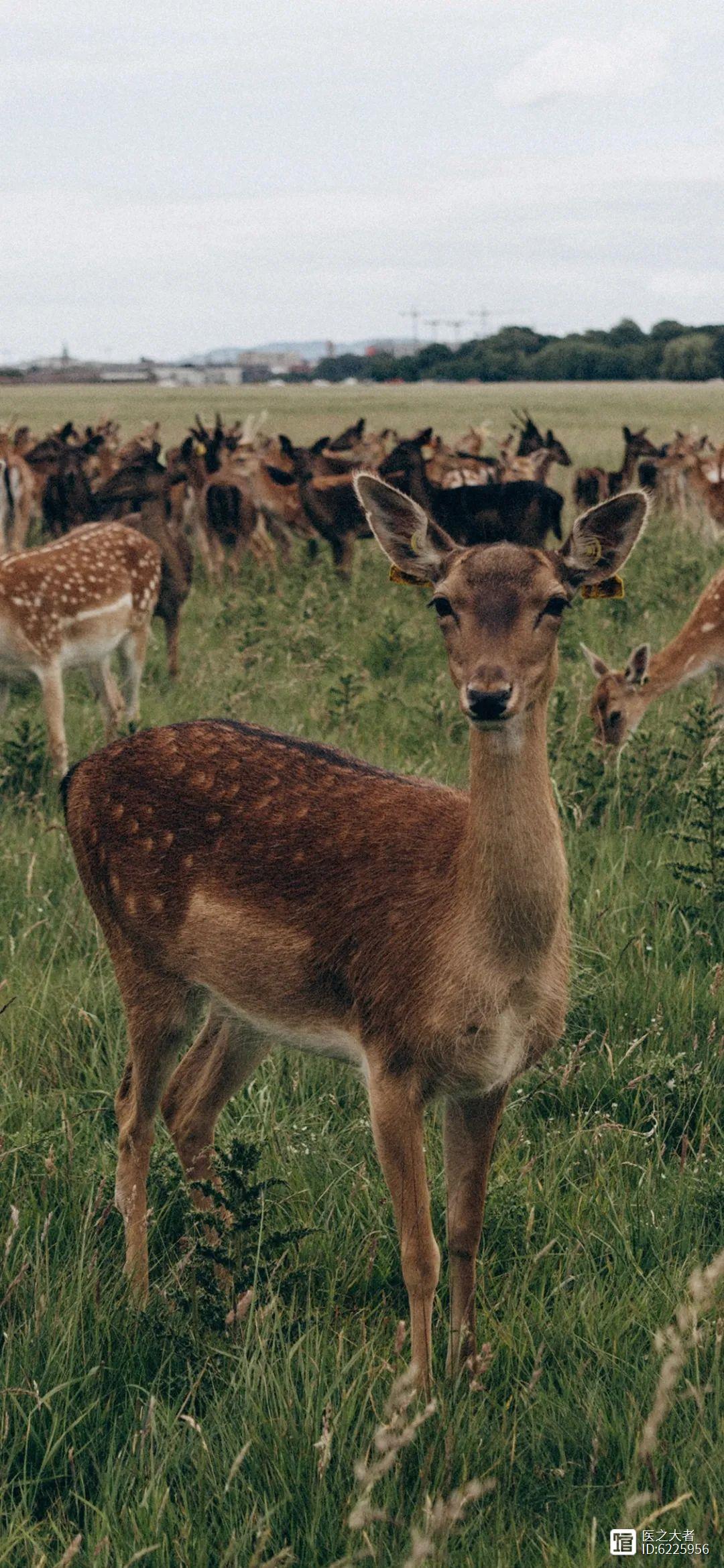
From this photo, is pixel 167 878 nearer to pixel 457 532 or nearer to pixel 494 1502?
pixel 494 1502

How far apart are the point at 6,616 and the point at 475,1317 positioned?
5.67m

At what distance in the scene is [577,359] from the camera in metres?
107

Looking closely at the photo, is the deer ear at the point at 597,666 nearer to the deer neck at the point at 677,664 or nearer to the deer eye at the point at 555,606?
the deer neck at the point at 677,664

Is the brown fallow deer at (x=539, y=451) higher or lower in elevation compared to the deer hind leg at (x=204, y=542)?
higher

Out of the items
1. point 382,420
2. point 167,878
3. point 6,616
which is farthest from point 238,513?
point 382,420

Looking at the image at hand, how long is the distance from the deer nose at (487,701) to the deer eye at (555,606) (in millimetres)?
269

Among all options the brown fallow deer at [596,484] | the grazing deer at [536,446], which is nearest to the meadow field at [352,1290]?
the brown fallow deer at [596,484]

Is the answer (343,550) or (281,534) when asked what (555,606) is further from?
(281,534)

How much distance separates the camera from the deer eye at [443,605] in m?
2.81

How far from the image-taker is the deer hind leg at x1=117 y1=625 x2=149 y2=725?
8.69 meters

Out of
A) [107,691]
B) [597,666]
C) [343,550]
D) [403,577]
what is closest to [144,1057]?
[403,577]

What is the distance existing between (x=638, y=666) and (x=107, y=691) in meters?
3.14

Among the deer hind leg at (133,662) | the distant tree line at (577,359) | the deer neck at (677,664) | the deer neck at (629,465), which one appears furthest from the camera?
the distant tree line at (577,359)

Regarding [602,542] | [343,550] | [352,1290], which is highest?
[602,542]
